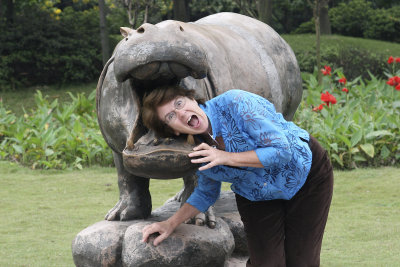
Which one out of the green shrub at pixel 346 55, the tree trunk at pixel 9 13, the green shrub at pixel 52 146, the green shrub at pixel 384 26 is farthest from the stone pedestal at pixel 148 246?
the green shrub at pixel 384 26

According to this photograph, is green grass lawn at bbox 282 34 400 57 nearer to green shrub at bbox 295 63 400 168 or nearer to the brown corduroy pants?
green shrub at bbox 295 63 400 168

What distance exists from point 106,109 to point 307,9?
1938 centimetres

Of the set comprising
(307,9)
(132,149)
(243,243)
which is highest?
(132,149)

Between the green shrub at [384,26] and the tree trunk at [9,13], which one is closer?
the tree trunk at [9,13]

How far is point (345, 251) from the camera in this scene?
4160 mm

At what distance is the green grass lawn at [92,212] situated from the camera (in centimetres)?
413

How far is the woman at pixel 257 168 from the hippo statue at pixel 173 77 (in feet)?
0.31

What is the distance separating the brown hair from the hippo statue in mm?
44

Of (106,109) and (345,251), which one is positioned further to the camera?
(345,251)

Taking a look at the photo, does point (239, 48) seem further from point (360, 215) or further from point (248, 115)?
point (360, 215)

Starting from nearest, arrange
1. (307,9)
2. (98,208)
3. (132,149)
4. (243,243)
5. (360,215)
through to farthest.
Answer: (132,149) < (243,243) < (360,215) < (98,208) < (307,9)

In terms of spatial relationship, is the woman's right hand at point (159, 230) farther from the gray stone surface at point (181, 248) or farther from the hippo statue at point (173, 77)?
the hippo statue at point (173, 77)

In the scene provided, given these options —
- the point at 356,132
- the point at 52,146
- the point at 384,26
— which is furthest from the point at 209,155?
the point at 384,26

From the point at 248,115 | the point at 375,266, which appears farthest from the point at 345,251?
the point at 248,115
